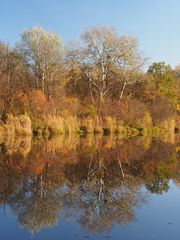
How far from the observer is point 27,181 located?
8.77 meters

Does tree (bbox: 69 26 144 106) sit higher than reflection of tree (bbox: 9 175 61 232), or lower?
higher

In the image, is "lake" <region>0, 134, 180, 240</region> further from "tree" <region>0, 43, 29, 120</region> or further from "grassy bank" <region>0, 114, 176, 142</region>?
"tree" <region>0, 43, 29, 120</region>

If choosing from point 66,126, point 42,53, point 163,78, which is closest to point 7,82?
point 66,126

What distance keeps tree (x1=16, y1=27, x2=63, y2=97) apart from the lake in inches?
1029

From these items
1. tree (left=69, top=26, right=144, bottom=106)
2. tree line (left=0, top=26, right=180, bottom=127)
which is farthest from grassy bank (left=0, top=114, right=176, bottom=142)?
tree (left=69, top=26, right=144, bottom=106)

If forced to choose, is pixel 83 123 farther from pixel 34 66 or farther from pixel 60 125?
pixel 34 66

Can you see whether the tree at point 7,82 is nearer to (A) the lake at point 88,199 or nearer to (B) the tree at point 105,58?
(B) the tree at point 105,58

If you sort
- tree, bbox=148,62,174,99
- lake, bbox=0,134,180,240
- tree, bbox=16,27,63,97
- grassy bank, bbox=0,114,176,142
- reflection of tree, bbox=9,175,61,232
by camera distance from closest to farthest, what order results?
lake, bbox=0,134,180,240, reflection of tree, bbox=9,175,61,232, grassy bank, bbox=0,114,176,142, tree, bbox=16,27,63,97, tree, bbox=148,62,174,99

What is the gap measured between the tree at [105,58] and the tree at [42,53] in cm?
248

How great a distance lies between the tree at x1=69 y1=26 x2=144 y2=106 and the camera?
113ft

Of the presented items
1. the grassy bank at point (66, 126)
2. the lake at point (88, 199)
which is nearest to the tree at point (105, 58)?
the grassy bank at point (66, 126)

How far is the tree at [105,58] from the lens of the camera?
34.4m

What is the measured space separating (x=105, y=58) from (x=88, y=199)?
2931cm

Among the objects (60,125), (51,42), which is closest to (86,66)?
(51,42)
